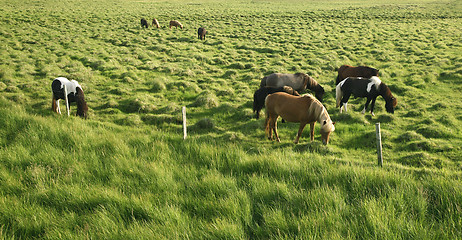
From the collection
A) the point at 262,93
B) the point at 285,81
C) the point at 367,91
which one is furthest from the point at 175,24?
the point at 367,91

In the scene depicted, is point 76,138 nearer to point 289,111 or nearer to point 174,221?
point 174,221

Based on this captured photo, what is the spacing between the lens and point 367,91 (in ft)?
37.8

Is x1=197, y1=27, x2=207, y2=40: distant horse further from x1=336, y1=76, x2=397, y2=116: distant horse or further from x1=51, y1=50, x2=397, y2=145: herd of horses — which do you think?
x1=336, y1=76, x2=397, y2=116: distant horse

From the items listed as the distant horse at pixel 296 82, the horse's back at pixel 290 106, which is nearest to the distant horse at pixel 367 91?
the distant horse at pixel 296 82

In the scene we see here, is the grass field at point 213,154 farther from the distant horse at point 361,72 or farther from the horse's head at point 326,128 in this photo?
the distant horse at point 361,72

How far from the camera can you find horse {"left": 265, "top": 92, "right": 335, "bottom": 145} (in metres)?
8.40

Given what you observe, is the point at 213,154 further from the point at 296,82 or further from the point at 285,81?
the point at 296,82

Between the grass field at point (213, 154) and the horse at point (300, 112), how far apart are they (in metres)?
0.51

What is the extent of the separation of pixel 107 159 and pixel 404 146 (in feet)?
27.3

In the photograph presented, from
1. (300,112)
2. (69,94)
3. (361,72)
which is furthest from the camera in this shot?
(361,72)

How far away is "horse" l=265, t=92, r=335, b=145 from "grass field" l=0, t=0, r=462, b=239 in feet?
1.68

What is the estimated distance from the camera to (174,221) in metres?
3.44

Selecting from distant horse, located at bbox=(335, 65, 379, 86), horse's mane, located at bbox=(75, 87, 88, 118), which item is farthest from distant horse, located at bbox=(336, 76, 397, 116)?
horse's mane, located at bbox=(75, 87, 88, 118)

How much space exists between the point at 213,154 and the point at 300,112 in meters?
4.01
